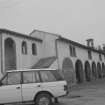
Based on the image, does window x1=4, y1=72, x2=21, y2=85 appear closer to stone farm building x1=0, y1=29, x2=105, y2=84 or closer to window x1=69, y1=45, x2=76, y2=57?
stone farm building x1=0, y1=29, x2=105, y2=84

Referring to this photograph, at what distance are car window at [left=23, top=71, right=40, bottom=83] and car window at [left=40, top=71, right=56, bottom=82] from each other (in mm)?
260

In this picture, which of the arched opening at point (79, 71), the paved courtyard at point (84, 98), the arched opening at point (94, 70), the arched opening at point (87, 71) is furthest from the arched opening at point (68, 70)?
the arched opening at point (94, 70)

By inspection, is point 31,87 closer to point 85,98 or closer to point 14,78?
point 14,78

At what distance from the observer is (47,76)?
9.30 meters

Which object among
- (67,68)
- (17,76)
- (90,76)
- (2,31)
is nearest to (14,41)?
(2,31)

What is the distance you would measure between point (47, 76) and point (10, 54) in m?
→ 11.4

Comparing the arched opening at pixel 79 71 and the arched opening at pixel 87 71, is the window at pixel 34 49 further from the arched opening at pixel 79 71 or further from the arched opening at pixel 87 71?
the arched opening at pixel 87 71

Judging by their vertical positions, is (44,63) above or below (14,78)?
above

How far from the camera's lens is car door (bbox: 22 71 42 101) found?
8789mm

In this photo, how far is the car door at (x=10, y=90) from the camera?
8625mm

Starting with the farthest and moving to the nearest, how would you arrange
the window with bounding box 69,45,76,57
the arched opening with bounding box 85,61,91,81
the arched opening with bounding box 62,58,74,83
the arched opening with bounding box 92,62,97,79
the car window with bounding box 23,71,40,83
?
the arched opening with bounding box 92,62,97,79 → the arched opening with bounding box 85,61,91,81 → the window with bounding box 69,45,76,57 → the arched opening with bounding box 62,58,74,83 → the car window with bounding box 23,71,40,83

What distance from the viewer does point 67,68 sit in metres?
23.9

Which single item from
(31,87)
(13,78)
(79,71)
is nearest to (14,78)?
(13,78)

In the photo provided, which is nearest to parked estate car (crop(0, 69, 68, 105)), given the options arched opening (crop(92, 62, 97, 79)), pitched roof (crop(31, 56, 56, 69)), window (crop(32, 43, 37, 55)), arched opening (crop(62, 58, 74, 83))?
pitched roof (crop(31, 56, 56, 69))
